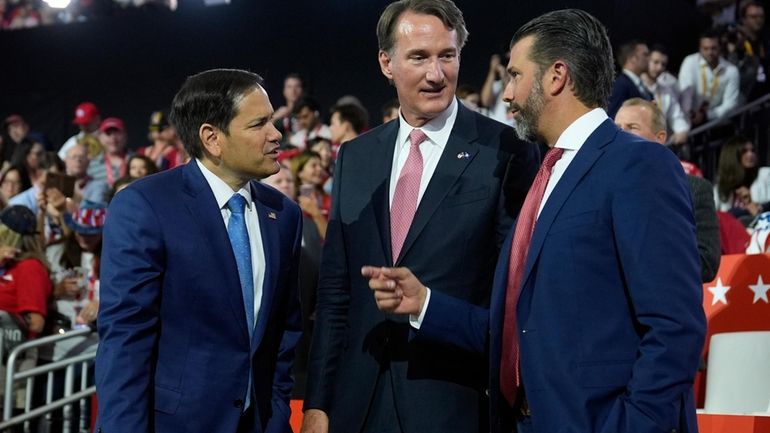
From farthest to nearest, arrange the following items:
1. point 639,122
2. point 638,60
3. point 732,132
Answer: point 732,132
point 638,60
point 639,122

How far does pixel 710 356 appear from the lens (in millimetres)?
5047

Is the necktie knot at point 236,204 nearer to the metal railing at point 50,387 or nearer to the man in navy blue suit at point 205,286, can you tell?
the man in navy blue suit at point 205,286

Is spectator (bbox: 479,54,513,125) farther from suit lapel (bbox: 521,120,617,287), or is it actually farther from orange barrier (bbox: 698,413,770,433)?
suit lapel (bbox: 521,120,617,287)

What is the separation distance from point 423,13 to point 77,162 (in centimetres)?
729

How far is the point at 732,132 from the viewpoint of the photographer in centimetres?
1127

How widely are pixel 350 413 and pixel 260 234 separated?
620mm

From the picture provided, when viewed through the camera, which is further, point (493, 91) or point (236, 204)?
point (493, 91)

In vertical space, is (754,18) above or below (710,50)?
above

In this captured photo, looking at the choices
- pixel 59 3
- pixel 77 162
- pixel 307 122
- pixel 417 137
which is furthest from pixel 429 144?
pixel 59 3

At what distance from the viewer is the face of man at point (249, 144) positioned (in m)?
3.44

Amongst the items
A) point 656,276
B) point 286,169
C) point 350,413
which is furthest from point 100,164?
point 656,276

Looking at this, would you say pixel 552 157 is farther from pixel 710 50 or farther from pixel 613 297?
pixel 710 50

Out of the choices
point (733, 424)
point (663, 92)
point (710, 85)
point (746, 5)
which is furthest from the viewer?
A: point (746, 5)

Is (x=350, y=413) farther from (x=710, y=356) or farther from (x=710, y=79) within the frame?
(x=710, y=79)
